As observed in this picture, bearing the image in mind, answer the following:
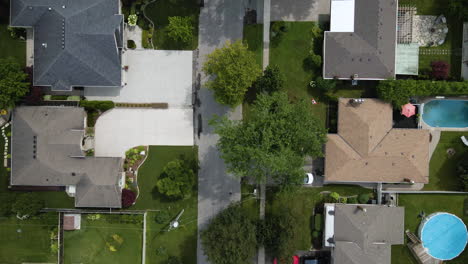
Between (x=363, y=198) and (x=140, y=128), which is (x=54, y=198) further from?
(x=363, y=198)

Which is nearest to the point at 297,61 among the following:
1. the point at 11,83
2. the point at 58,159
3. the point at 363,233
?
the point at 363,233

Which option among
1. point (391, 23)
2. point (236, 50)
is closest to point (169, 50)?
point (236, 50)

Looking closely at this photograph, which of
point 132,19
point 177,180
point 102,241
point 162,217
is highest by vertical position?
point 132,19

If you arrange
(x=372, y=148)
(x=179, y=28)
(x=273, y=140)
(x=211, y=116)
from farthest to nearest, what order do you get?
(x=211, y=116), (x=372, y=148), (x=179, y=28), (x=273, y=140)

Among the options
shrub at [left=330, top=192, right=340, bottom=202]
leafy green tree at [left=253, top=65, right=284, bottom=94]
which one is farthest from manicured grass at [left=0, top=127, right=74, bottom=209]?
shrub at [left=330, top=192, right=340, bottom=202]

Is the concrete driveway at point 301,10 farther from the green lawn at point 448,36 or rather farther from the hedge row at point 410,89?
the hedge row at point 410,89

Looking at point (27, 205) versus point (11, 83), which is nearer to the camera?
point (11, 83)

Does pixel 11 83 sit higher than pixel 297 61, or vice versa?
pixel 297 61

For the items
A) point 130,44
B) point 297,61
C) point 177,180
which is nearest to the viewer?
point 177,180
